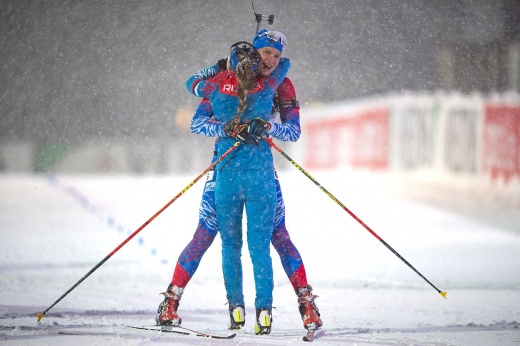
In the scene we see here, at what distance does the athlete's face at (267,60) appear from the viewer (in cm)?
357

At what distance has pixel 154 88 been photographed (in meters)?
45.6

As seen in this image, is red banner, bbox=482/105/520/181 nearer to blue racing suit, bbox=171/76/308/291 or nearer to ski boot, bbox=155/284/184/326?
blue racing suit, bbox=171/76/308/291

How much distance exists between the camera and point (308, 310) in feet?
12.0

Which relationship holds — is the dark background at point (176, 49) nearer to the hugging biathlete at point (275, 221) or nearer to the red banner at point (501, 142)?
the hugging biathlete at point (275, 221)

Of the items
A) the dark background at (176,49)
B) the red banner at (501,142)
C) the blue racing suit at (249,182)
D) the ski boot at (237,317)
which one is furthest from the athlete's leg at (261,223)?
the red banner at (501,142)

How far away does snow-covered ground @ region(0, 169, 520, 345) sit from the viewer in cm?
379

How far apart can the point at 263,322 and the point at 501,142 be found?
11485mm

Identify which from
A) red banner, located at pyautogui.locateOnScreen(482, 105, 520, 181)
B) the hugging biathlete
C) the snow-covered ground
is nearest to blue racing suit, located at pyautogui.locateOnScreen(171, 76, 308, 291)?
the hugging biathlete

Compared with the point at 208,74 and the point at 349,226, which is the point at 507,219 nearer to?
the point at 349,226

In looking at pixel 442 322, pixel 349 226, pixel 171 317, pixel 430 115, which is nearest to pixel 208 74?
pixel 171 317

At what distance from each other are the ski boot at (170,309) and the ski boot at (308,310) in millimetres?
604

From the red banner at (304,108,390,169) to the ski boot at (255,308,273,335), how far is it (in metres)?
12.9

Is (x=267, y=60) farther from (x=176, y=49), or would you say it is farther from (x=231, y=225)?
(x=176, y=49)

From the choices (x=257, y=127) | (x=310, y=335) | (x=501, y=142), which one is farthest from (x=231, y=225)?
(x=501, y=142)
